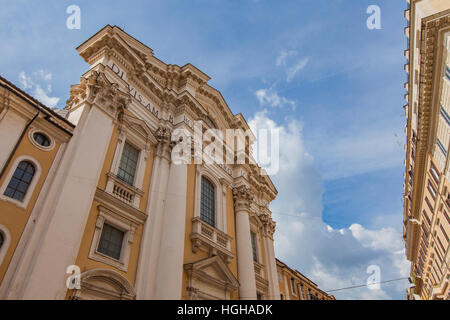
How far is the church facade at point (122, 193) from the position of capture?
9039 millimetres

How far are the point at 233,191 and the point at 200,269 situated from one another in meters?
7.47

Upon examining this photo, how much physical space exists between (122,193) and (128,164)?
5.87 ft

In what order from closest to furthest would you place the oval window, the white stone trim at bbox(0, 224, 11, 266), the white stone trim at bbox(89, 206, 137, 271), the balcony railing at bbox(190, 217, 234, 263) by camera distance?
the white stone trim at bbox(0, 224, 11, 266), the oval window, the white stone trim at bbox(89, 206, 137, 271), the balcony railing at bbox(190, 217, 234, 263)

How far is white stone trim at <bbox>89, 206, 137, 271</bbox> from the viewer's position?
34.5 feet

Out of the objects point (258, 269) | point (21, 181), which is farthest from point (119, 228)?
point (258, 269)

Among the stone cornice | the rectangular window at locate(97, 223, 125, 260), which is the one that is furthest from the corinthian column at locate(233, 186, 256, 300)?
the rectangular window at locate(97, 223, 125, 260)

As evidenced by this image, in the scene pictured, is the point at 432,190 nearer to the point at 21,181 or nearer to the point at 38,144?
the point at 38,144

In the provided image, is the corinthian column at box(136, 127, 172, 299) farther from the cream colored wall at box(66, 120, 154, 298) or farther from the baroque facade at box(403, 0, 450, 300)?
the baroque facade at box(403, 0, 450, 300)

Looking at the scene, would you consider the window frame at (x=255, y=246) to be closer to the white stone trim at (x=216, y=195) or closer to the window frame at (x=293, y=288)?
the white stone trim at (x=216, y=195)

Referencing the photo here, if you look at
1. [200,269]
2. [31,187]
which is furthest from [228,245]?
[31,187]

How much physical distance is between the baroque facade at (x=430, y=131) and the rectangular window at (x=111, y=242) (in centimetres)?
1745

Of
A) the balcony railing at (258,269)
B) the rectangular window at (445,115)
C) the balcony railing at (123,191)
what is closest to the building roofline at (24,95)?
the balcony railing at (123,191)

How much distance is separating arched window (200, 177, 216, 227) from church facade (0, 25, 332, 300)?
0.08m
